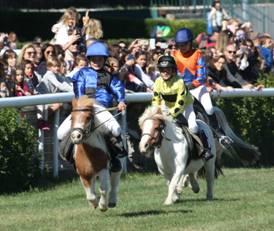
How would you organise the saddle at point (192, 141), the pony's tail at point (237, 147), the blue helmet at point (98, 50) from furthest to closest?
the pony's tail at point (237, 147), the saddle at point (192, 141), the blue helmet at point (98, 50)

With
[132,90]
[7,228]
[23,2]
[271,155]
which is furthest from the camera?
[23,2]

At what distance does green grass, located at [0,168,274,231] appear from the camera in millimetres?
11562

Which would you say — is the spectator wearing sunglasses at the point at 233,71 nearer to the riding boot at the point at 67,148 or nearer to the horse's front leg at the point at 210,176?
the horse's front leg at the point at 210,176

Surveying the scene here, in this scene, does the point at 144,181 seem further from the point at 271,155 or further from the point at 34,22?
the point at 34,22

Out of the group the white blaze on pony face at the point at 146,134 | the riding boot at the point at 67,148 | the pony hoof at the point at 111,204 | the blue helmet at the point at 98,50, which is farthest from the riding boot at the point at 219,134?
the riding boot at the point at 67,148

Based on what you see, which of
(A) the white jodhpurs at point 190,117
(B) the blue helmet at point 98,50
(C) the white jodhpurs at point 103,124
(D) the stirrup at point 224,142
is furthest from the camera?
(D) the stirrup at point 224,142

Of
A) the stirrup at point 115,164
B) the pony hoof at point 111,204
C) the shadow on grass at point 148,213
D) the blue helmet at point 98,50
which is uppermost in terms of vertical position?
the blue helmet at point 98,50

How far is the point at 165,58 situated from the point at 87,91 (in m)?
1.27

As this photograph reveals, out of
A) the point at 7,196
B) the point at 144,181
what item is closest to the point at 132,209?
the point at 7,196

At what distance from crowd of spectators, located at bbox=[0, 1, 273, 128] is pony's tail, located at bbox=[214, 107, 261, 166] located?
2.86 feet

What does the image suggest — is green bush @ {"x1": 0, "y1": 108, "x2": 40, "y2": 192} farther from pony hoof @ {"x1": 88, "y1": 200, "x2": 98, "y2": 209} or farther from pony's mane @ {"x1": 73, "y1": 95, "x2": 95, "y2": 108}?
pony's mane @ {"x1": 73, "y1": 95, "x2": 95, "y2": 108}

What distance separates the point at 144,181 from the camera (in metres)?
16.9

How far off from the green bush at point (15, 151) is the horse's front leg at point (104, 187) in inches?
121

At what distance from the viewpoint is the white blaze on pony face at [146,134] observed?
12.9 meters
